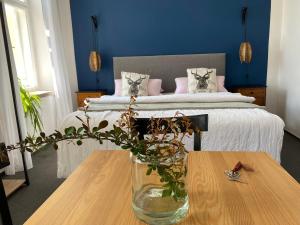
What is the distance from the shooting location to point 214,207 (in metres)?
0.73

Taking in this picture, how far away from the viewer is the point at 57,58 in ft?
11.9

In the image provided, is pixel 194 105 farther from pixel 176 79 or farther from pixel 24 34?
pixel 24 34

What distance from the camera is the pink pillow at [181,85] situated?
3621 mm

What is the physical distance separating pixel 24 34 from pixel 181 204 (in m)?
3.78

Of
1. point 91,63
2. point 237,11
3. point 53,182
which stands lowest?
point 53,182

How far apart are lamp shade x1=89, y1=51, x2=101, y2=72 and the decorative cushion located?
625 millimetres

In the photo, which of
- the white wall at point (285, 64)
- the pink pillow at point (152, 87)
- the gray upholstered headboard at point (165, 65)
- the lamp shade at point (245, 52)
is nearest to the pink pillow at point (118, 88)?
the pink pillow at point (152, 87)

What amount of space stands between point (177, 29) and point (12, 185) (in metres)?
3.19

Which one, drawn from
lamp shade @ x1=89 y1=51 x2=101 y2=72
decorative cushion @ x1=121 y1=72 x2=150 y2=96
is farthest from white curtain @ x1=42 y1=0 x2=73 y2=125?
decorative cushion @ x1=121 y1=72 x2=150 y2=96

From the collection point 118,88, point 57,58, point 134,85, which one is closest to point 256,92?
point 134,85

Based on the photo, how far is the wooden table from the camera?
0.69 m

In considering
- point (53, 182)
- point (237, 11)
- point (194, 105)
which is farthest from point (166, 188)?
point (237, 11)

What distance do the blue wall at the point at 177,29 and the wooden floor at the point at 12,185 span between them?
8.05ft

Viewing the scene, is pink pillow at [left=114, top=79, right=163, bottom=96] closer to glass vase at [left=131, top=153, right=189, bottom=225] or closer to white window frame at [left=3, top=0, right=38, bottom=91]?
white window frame at [left=3, top=0, right=38, bottom=91]
